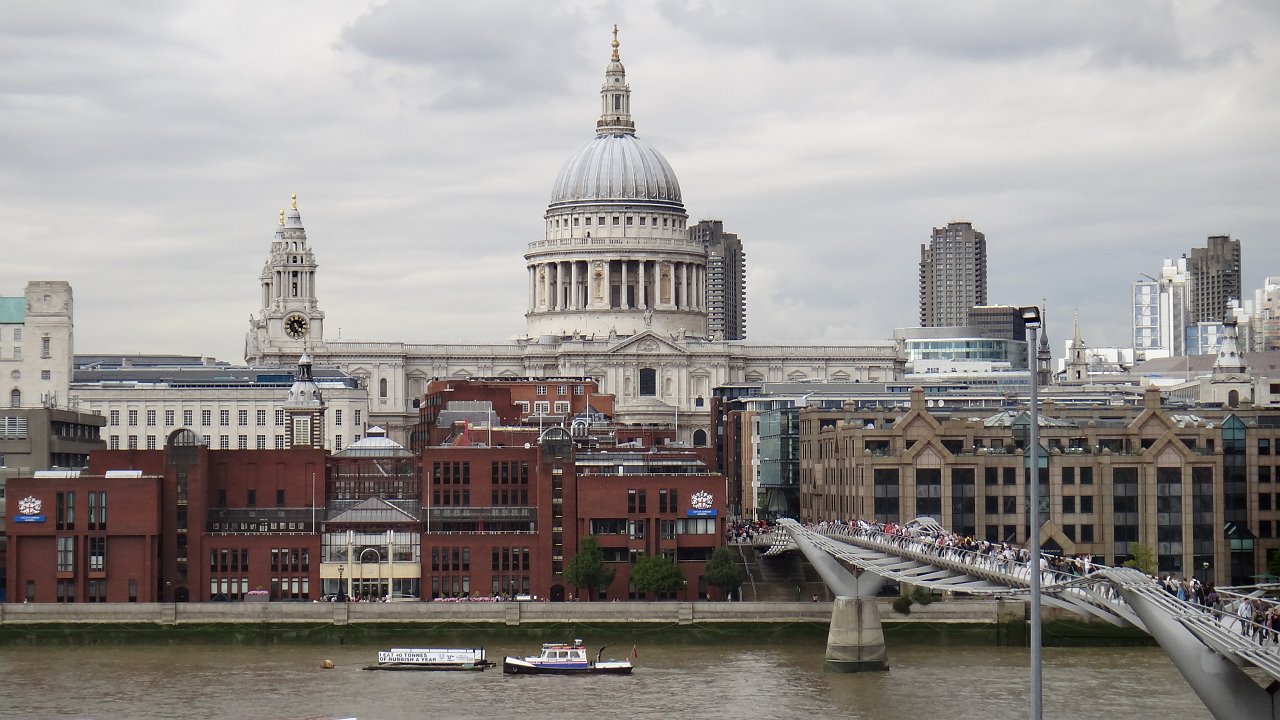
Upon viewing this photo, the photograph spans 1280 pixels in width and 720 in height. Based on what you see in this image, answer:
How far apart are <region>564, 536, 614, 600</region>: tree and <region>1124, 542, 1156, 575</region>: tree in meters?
18.8

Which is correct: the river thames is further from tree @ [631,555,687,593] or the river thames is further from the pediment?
the pediment

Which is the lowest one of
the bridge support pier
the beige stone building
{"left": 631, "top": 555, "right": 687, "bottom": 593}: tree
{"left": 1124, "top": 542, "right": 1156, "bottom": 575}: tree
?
the bridge support pier

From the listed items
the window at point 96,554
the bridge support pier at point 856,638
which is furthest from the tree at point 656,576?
the window at point 96,554

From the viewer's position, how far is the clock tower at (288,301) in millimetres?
179250

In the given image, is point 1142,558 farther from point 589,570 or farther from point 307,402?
point 307,402

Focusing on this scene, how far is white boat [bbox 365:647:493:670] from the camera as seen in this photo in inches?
3457

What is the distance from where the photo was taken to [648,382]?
617ft

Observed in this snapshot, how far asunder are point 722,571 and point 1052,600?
33327 millimetres

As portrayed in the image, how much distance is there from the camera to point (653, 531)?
340 ft

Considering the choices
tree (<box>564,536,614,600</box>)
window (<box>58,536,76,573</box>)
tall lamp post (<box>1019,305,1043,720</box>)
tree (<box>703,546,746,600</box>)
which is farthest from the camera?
tree (<box>703,546,746,600</box>)

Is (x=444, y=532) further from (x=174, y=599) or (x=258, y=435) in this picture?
(x=258, y=435)

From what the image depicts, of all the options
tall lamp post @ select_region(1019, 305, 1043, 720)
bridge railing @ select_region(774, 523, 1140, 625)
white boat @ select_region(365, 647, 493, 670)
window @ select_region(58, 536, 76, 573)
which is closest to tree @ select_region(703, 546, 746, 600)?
bridge railing @ select_region(774, 523, 1140, 625)

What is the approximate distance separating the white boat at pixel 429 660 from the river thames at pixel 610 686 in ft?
3.09

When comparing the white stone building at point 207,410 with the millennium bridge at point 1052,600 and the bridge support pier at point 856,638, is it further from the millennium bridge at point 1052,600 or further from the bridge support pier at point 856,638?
the bridge support pier at point 856,638
